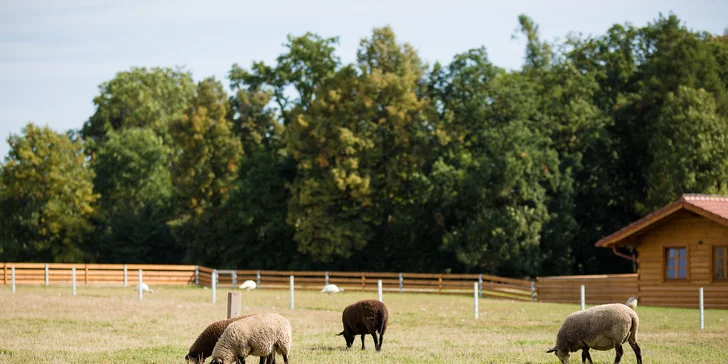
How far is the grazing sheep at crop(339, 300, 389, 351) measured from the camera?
17297mm

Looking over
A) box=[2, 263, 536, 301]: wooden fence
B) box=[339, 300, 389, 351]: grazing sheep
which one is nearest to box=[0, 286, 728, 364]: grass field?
box=[339, 300, 389, 351]: grazing sheep

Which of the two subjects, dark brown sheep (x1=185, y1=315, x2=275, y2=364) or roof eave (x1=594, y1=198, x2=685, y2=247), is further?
roof eave (x1=594, y1=198, x2=685, y2=247)

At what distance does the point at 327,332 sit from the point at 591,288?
1948 centimetres

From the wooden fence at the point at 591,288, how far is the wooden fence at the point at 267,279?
33.5 inches

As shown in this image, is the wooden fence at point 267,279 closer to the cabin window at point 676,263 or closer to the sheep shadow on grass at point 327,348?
the cabin window at point 676,263

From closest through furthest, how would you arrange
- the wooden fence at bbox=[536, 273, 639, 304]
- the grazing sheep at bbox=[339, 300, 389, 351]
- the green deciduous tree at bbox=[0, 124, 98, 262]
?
the grazing sheep at bbox=[339, 300, 389, 351], the wooden fence at bbox=[536, 273, 639, 304], the green deciduous tree at bbox=[0, 124, 98, 262]

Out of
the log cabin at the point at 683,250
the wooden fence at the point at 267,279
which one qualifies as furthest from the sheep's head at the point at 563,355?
the wooden fence at the point at 267,279

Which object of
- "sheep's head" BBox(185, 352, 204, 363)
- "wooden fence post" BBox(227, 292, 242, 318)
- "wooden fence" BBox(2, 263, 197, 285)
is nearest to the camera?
"sheep's head" BBox(185, 352, 204, 363)

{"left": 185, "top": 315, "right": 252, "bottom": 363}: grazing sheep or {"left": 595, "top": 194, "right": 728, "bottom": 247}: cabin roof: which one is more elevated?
{"left": 595, "top": 194, "right": 728, "bottom": 247}: cabin roof

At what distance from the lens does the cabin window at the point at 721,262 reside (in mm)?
31562

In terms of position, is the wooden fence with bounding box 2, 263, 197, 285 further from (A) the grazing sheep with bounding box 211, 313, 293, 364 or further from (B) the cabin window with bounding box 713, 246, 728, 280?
(A) the grazing sheep with bounding box 211, 313, 293, 364

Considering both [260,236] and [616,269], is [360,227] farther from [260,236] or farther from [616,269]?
[616,269]

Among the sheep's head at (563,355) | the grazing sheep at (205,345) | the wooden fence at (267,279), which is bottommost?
the wooden fence at (267,279)

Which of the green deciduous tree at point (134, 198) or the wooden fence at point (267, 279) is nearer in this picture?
the wooden fence at point (267, 279)
